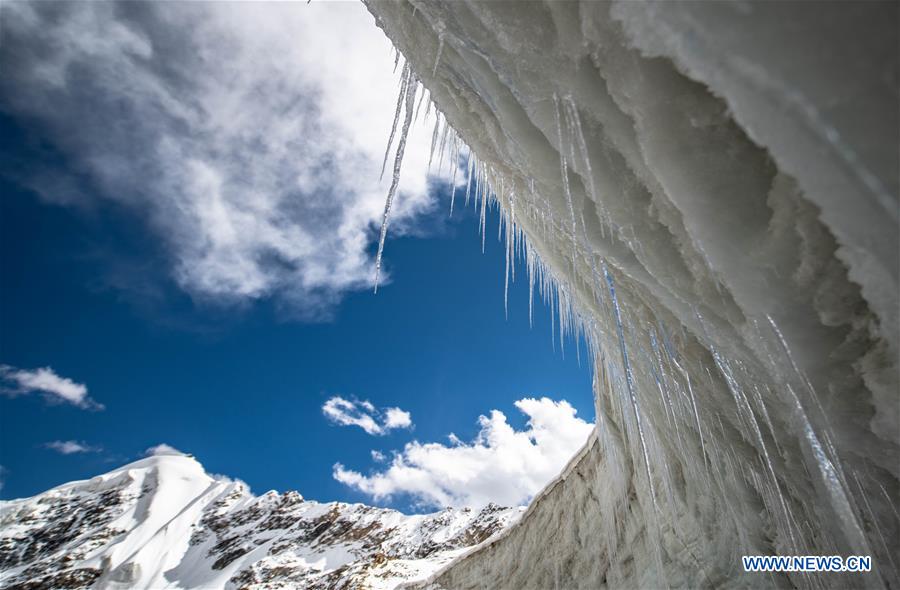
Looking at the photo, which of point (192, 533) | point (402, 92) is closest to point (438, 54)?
point (402, 92)

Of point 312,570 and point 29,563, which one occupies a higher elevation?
point 29,563

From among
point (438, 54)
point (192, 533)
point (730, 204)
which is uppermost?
point (192, 533)

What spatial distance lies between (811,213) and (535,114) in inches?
47.9

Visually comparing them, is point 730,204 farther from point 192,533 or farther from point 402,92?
point 192,533

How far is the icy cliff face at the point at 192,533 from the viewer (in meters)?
49.0

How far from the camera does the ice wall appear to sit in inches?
41.8

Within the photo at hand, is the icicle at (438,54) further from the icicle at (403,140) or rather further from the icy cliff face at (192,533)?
the icy cliff face at (192,533)

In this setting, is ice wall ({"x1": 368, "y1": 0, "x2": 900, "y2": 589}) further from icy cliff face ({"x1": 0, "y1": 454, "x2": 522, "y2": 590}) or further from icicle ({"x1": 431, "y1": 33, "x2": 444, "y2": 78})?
icy cliff face ({"x1": 0, "y1": 454, "x2": 522, "y2": 590})

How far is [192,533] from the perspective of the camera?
65.6 meters

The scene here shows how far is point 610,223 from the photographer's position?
2.33m

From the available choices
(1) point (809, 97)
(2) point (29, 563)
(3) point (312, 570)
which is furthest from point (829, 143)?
(2) point (29, 563)

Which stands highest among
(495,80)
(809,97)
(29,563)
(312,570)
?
(29,563)

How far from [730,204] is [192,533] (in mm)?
85292

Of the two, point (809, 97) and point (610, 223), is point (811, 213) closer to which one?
point (809, 97)
